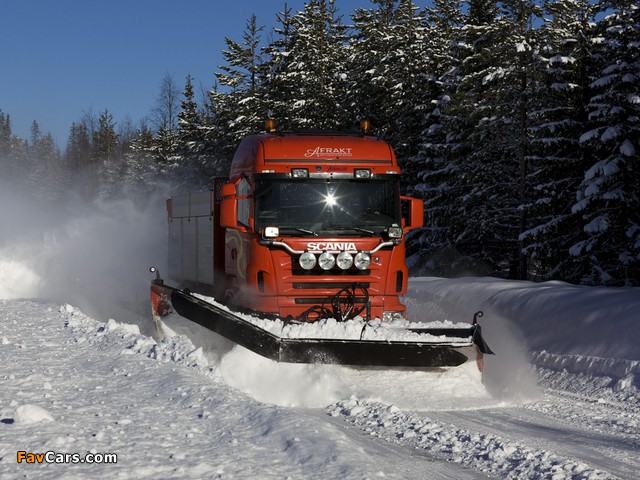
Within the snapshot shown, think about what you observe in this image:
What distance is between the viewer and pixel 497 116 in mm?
24422

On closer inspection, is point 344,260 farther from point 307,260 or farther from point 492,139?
point 492,139

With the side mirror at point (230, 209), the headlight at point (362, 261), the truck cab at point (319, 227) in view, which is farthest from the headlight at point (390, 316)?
the side mirror at point (230, 209)

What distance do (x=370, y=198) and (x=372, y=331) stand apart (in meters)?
2.13

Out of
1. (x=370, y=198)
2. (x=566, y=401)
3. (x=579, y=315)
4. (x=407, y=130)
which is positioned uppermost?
(x=407, y=130)

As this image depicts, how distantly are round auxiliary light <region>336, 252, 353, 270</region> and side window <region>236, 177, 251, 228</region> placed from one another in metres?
1.27

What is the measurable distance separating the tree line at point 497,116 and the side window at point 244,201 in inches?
485

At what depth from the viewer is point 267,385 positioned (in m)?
7.38

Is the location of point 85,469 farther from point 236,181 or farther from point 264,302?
point 236,181

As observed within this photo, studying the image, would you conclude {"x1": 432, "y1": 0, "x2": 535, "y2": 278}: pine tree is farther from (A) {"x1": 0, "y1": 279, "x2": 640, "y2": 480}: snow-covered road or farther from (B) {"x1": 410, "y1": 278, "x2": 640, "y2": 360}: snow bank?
(A) {"x1": 0, "y1": 279, "x2": 640, "y2": 480}: snow-covered road

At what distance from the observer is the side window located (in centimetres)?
923

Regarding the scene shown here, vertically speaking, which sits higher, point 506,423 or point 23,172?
point 23,172

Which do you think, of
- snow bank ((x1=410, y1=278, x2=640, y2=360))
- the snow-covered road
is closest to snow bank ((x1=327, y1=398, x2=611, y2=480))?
the snow-covered road

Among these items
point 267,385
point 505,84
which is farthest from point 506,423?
point 505,84

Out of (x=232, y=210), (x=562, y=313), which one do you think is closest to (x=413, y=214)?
(x=232, y=210)
